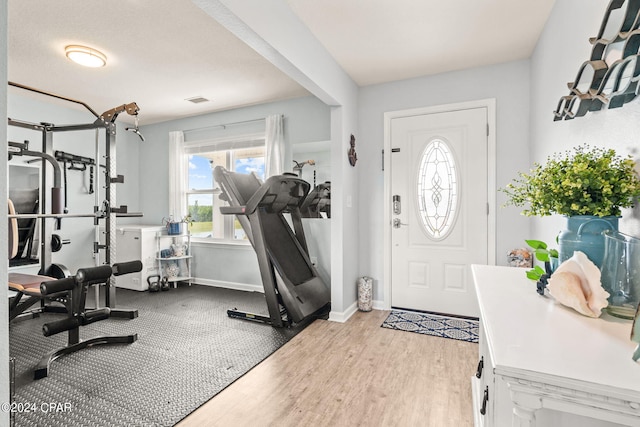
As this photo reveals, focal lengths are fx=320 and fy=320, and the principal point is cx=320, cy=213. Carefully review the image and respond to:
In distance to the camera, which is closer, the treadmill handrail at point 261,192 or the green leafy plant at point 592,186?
A: the green leafy plant at point 592,186

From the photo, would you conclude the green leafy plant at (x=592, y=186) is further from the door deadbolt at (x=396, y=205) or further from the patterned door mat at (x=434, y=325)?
the door deadbolt at (x=396, y=205)

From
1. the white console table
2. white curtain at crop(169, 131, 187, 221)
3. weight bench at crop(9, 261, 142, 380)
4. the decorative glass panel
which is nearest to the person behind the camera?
the white console table

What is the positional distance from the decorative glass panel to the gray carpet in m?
1.73

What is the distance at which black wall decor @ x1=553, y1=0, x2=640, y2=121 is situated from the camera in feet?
3.37

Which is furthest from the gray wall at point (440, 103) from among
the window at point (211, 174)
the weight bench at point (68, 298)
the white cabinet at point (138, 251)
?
the white cabinet at point (138, 251)

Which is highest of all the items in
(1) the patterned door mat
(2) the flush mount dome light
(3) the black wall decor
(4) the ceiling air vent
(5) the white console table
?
(4) the ceiling air vent

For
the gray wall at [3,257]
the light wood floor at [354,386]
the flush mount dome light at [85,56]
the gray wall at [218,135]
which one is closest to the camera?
the gray wall at [3,257]

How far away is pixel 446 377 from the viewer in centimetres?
213

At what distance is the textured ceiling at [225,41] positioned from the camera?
7.45ft

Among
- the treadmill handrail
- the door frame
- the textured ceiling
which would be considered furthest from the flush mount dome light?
the door frame

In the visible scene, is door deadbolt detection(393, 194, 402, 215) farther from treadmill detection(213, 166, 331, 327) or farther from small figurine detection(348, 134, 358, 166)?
treadmill detection(213, 166, 331, 327)

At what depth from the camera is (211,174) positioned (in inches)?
188

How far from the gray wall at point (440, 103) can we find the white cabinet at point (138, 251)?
2.99 metres

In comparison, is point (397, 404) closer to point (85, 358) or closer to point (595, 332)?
point (595, 332)
